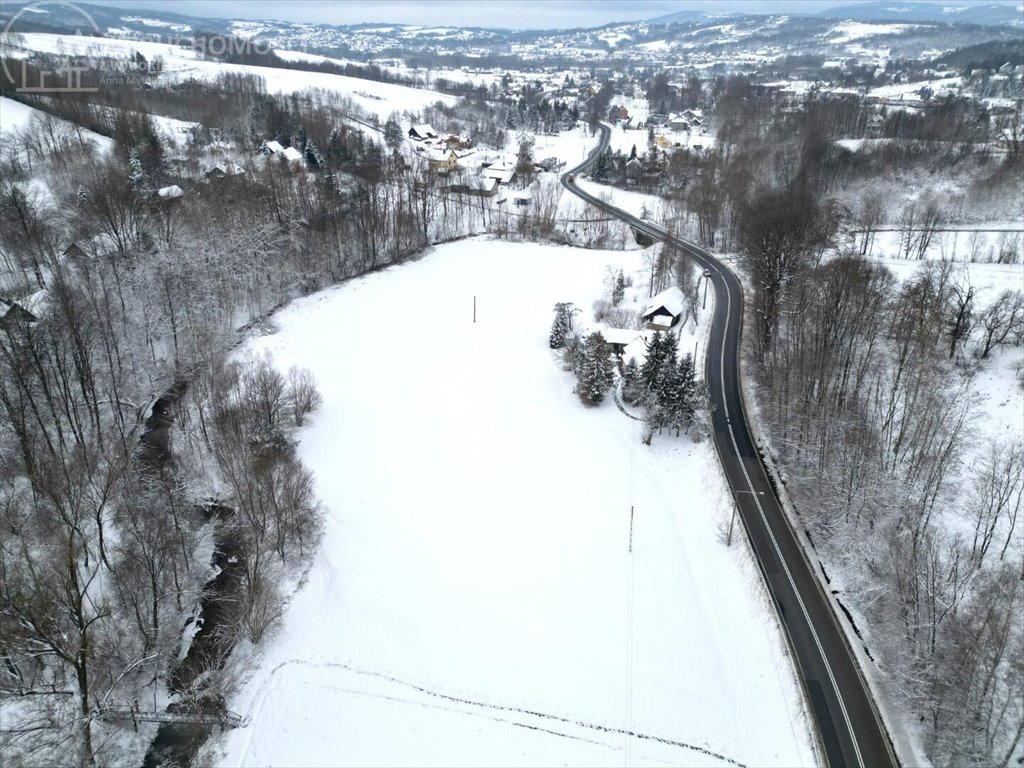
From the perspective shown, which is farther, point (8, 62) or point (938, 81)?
point (938, 81)

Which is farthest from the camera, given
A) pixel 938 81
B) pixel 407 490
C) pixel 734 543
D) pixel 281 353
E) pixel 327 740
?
pixel 938 81

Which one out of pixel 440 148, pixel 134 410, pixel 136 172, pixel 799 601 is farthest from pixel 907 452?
pixel 440 148

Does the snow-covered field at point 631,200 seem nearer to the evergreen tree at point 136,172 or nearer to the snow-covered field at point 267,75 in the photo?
the evergreen tree at point 136,172

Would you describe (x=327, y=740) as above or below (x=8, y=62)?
below

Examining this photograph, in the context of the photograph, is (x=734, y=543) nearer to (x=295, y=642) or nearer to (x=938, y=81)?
(x=295, y=642)

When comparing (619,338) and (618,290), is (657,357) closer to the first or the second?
(619,338)

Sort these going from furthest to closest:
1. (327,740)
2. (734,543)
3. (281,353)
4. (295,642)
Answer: (281,353), (734,543), (295,642), (327,740)

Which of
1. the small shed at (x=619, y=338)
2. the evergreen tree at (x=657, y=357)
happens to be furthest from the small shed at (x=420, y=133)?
the evergreen tree at (x=657, y=357)

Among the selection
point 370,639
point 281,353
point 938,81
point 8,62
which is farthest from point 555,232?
point 938,81
